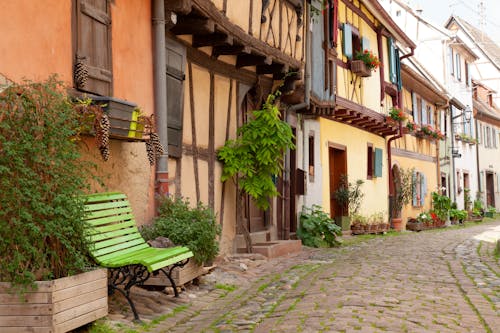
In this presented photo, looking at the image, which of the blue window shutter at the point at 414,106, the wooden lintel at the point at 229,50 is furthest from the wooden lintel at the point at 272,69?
the blue window shutter at the point at 414,106

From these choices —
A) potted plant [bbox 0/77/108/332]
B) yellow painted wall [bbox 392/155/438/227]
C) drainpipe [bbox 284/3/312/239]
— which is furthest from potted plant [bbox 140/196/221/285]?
yellow painted wall [bbox 392/155/438/227]

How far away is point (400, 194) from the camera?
21.9 meters

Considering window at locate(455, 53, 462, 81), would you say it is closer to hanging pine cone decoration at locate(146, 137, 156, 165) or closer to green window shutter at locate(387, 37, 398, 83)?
green window shutter at locate(387, 37, 398, 83)

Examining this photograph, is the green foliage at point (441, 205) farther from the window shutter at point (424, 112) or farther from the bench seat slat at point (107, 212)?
the bench seat slat at point (107, 212)

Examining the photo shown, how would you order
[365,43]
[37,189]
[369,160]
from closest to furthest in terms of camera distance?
1. [37,189]
2. [365,43]
3. [369,160]

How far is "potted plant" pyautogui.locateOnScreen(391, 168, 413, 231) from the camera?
68.9 ft

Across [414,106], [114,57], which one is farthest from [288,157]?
[414,106]

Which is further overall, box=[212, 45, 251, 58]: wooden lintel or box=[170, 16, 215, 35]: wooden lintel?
box=[212, 45, 251, 58]: wooden lintel

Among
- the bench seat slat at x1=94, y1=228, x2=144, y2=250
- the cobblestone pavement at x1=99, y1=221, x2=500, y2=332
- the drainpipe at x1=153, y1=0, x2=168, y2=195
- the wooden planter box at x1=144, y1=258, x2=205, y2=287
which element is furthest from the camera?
the drainpipe at x1=153, y1=0, x2=168, y2=195

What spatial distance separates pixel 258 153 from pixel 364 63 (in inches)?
333

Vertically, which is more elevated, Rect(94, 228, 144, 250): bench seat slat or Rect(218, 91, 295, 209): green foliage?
Rect(218, 91, 295, 209): green foliage

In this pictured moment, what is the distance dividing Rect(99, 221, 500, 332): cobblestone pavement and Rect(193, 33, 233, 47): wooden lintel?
2.98 m

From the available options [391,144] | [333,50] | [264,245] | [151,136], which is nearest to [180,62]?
[151,136]

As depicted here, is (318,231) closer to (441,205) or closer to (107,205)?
(107,205)
